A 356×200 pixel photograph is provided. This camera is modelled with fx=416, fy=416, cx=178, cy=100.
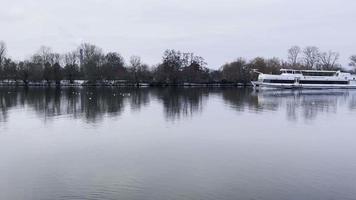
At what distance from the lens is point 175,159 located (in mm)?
17781

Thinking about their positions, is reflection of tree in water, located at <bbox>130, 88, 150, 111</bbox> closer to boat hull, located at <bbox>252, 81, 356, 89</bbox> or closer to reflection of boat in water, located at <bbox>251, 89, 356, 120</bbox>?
reflection of boat in water, located at <bbox>251, 89, 356, 120</bbox>

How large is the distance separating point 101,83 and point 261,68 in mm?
46921

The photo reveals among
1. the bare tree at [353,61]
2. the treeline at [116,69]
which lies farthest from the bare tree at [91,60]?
the bare tree at [353,61]

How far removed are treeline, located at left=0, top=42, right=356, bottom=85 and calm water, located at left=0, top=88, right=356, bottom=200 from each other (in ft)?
280

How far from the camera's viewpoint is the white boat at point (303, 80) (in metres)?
94.4

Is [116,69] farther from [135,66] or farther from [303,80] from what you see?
[303,80]

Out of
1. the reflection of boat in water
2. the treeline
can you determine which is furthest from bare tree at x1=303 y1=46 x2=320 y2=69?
the reflection of boat in water

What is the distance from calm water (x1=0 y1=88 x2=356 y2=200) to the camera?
13.2 metres

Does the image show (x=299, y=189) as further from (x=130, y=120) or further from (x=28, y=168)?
(x=130, y=120)

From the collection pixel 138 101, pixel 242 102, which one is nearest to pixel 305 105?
pixel 242 102

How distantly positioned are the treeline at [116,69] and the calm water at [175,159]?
85.5 m

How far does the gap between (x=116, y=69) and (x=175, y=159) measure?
10390cm

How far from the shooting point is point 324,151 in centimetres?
1984

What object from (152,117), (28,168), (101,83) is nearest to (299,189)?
(28,168)
